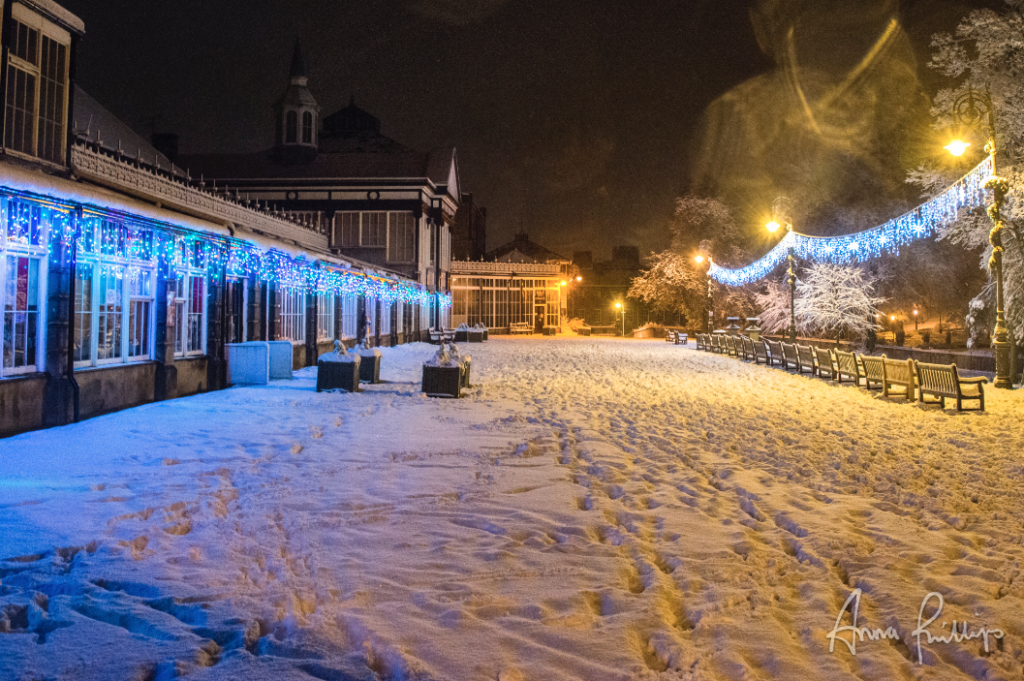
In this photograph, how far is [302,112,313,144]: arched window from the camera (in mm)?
36600

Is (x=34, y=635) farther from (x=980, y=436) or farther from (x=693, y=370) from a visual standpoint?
(x=693, y=370)

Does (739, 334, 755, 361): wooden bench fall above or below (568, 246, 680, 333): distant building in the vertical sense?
below

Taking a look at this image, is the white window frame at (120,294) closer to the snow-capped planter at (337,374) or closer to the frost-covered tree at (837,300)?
the snow-capped planter at (337,374)

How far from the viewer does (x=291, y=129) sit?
36.5 m

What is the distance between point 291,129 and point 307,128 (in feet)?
2.88

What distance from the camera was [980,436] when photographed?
905 centimetres

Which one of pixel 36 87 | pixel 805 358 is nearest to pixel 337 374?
pixel 36 87

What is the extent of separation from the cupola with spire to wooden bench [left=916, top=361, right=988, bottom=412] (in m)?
32.3

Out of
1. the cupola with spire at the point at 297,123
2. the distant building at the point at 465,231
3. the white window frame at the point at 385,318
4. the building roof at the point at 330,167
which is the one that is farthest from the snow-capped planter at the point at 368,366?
the distant building at the point at 465,231

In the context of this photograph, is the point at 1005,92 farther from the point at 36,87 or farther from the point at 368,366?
the point at 36,87

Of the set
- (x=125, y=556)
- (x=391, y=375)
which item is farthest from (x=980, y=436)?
→ (x=391, y=375)

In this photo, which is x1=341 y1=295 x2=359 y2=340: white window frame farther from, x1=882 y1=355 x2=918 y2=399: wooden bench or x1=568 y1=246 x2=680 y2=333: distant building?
x1=568 y1=246 x2=680 y2=333: distant building

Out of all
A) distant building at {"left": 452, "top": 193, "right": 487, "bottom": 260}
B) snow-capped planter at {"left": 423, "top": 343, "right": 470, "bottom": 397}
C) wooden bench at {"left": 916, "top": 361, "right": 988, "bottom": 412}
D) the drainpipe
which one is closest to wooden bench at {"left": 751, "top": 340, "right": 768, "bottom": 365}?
wooden bench at {"left": 916, "top": 361, "right": 988, "bottom": 412}

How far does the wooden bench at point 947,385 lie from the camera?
1123cm
